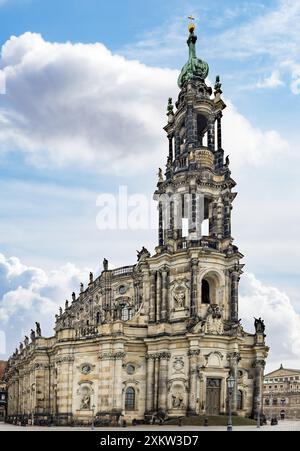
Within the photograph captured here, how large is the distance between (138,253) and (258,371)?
53.1ft

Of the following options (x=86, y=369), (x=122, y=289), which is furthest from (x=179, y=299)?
(x=122, y=289)

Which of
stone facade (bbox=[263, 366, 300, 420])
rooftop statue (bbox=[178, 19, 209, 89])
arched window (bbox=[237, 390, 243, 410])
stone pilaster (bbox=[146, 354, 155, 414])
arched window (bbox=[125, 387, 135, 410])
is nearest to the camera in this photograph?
stone pilaster (bbox=[146, 354, 155, 414])

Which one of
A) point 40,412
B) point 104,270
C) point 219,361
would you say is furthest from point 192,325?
point 40,412

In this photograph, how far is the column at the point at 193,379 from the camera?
47.7 m

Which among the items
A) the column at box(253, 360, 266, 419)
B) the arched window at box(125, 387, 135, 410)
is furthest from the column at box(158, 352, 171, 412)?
the column at box(253, 360, 266, 419)

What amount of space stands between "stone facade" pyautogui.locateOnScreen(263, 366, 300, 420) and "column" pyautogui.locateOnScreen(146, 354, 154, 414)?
64.4 meters

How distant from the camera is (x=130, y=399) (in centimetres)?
5047

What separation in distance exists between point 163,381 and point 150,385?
56.8 inches

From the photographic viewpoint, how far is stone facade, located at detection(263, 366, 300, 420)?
10839 centimetres

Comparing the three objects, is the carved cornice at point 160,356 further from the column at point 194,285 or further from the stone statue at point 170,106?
Answer: the stone statue at point 170,106

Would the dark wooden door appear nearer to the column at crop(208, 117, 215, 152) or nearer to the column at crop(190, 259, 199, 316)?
the column at crop(190, 259, 199, 316)

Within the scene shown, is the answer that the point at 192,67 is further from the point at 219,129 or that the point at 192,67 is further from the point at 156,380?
the point at 156,380

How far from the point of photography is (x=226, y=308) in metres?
52.6
